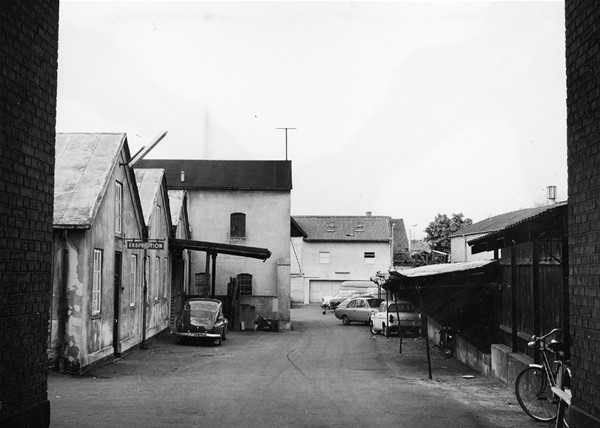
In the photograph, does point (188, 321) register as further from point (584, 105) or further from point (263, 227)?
point (584, 105)

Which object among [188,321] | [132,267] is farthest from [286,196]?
[132,267]

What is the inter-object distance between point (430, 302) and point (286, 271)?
18927 millimetres

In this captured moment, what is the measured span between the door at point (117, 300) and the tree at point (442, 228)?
175ft

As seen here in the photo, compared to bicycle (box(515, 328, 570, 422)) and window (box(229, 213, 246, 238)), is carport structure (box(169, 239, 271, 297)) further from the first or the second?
bicycle (box(515, 328, 570, 422))

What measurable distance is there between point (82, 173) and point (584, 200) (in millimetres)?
14432

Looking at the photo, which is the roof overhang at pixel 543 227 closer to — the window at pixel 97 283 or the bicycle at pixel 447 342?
the bicycle at pixel 447 342

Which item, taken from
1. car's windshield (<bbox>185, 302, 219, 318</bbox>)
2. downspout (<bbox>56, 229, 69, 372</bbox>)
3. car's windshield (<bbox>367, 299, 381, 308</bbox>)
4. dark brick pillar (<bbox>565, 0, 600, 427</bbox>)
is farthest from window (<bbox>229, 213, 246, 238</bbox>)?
dark brick pillar (<bbox>565, 0, 600, 427</bbox>)

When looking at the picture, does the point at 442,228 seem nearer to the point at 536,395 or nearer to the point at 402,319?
the point at 402,319

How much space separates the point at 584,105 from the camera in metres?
6.67

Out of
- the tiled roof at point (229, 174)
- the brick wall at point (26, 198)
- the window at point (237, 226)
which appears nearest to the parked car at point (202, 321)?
the window at point (237, 226)

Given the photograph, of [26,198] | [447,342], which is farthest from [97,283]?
[26,198]

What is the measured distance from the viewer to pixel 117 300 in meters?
20.3

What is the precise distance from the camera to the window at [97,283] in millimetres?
17781

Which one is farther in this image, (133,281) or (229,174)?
(229,174)
